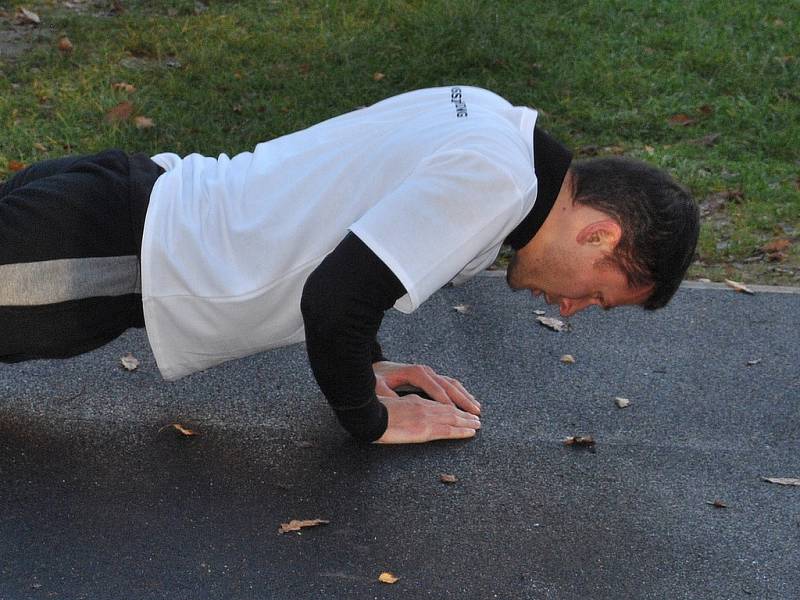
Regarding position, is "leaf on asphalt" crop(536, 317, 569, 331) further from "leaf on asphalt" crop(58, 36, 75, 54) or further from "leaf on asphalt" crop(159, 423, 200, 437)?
"leaf on asphalt" crop(58, 36, 75, 54)

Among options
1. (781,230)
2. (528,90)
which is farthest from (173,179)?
(528,90)

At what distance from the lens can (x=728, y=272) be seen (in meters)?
4.82

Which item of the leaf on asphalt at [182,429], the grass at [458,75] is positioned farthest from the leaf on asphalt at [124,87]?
the leaf on asphalt at [182,429]

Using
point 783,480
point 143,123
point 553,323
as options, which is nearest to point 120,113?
point 143,123

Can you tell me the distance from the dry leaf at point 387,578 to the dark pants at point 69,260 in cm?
97

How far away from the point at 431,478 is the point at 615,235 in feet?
3.11

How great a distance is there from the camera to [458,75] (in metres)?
6.71

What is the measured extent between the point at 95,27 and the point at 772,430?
17.4 ft

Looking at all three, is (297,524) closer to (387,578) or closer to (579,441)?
(387,578)

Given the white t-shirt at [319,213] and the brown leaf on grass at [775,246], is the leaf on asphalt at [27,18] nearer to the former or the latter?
the white t-shirt at [319,213]

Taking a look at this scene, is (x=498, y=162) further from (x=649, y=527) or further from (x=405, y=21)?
(x=405, y=21)

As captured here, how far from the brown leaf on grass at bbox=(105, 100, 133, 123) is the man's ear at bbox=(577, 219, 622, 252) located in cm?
386

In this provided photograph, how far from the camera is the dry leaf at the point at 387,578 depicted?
8.99 feet

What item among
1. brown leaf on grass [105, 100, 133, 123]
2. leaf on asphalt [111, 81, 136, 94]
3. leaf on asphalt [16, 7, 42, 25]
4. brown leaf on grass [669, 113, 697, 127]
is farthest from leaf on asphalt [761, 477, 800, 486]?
leaf on asphalt [16, 7, 42, 25]
